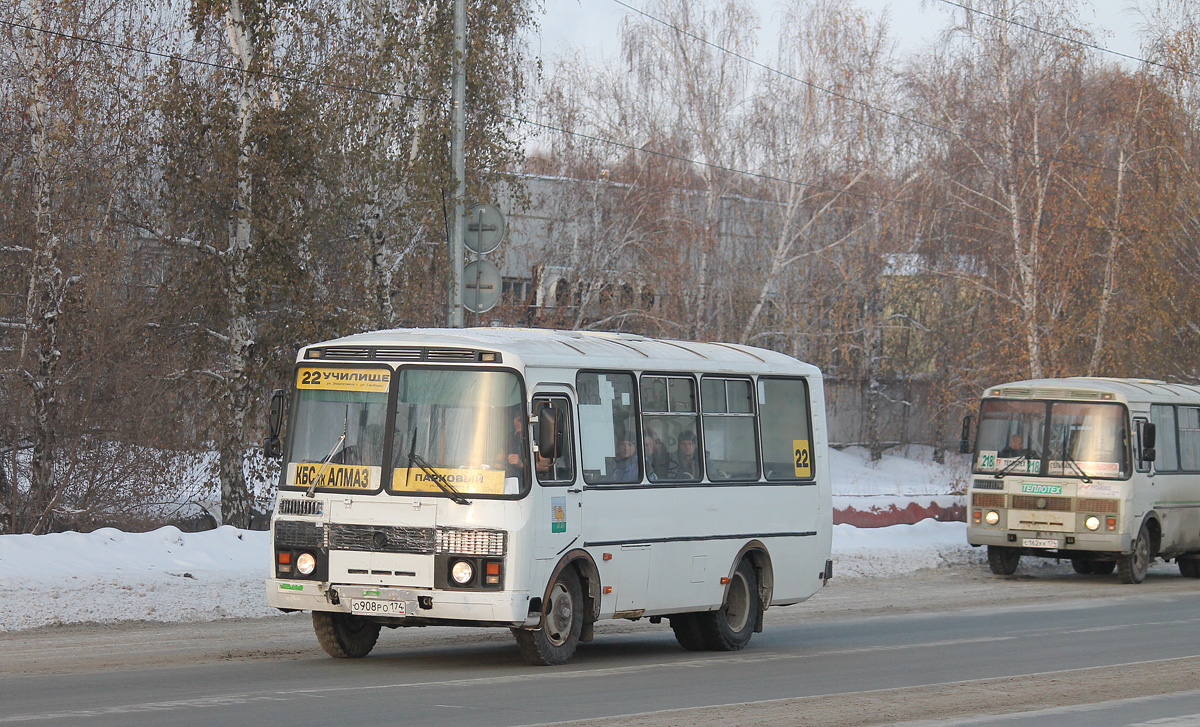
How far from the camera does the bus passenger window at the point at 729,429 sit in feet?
44.9

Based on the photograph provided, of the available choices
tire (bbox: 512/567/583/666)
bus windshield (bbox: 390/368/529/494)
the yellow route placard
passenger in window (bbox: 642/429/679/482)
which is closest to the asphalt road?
tire (bbox: 512/567/583/666)

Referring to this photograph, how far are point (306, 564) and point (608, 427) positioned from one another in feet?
8.93

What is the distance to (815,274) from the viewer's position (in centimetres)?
4788

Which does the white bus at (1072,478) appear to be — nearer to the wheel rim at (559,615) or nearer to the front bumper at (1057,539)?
the front bumper at (1057,539)

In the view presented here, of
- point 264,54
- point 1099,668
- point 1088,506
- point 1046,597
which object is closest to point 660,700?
point 1099,668

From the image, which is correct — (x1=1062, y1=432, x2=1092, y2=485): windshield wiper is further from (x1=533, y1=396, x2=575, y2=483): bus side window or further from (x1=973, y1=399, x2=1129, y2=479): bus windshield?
(x1=533, y1=396, x2=575, y2=483): bus side window

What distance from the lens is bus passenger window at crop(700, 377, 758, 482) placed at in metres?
13.7

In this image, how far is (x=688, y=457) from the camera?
43.9 feet

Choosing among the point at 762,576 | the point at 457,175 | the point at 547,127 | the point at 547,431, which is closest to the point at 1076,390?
the point at 457,175

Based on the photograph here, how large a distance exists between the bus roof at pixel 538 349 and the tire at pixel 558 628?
175 centimetres

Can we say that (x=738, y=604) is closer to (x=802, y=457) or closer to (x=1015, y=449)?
(x=802, y=457)

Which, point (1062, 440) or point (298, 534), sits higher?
point (1062, 440)

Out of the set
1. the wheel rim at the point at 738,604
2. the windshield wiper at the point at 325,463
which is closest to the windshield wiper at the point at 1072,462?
the wheel rim at the point at 738,604

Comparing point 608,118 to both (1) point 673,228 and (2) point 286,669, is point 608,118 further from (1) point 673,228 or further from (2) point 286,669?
(2) point 286,669
